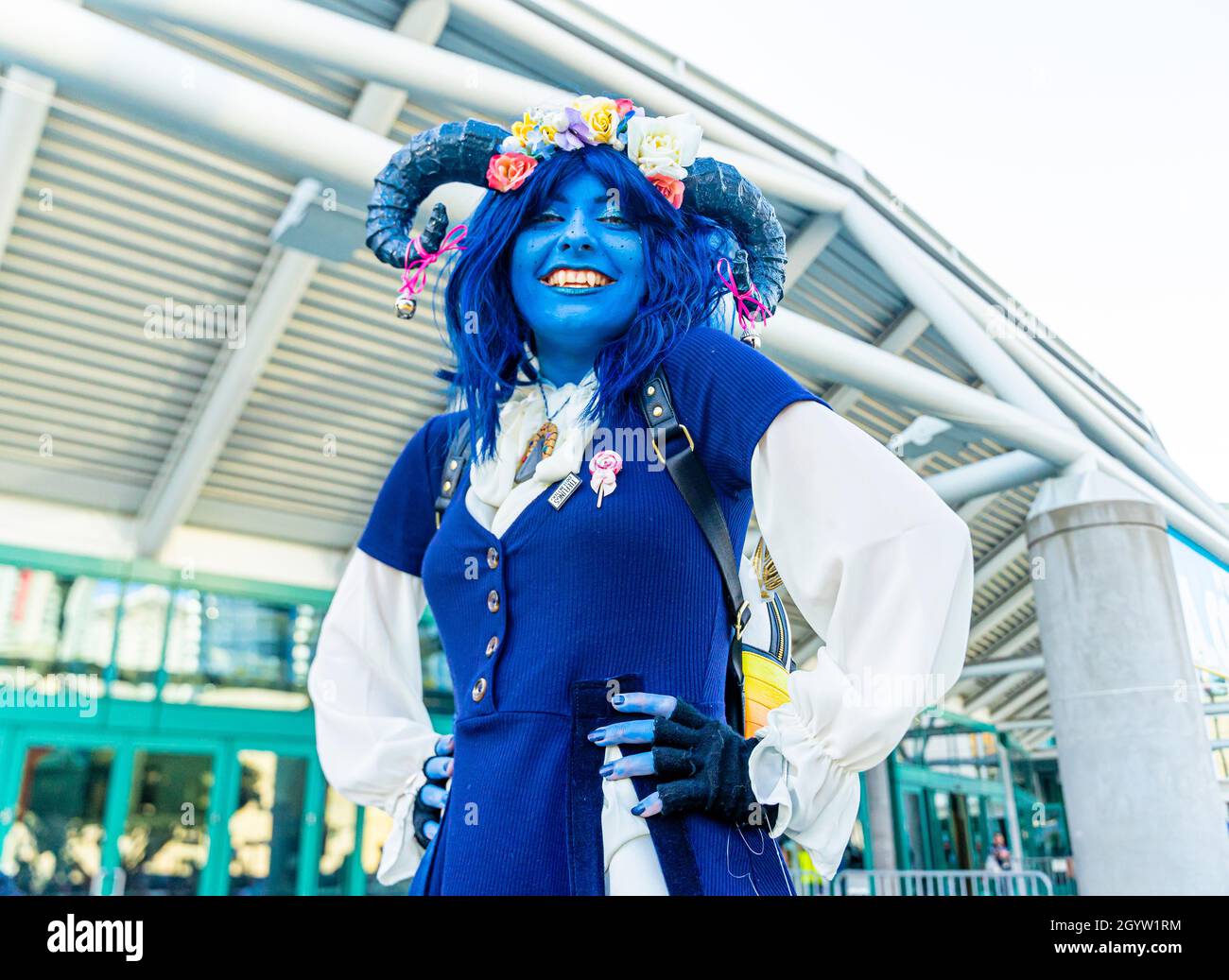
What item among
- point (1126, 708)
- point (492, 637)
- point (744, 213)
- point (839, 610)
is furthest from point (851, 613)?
point (1126, 708)

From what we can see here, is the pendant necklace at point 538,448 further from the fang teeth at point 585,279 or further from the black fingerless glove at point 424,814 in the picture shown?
the black fingerless glove at point 424,814

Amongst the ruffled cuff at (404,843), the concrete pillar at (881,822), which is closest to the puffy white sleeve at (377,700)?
the ruffled cuff at (404,843)

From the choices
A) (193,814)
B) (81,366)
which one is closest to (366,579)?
(81,366)

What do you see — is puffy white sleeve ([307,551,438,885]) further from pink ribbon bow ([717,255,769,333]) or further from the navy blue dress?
pink ribbon bow ([717,255,769,333])

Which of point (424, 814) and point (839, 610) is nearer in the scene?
point (839, 610)

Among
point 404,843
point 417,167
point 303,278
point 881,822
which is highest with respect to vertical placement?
point 303,278

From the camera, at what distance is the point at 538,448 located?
153 cm

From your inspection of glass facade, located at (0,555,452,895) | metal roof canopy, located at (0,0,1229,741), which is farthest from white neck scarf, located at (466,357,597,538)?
glass facade, located at (0,555,452,895)

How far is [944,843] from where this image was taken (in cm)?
2114

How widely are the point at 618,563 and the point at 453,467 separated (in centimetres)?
41

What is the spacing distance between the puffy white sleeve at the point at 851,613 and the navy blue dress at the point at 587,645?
0.29ft

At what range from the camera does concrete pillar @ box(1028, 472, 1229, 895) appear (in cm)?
761

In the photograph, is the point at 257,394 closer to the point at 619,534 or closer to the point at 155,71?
the point at 155,71

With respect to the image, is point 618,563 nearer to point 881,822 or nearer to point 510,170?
point 510,170
